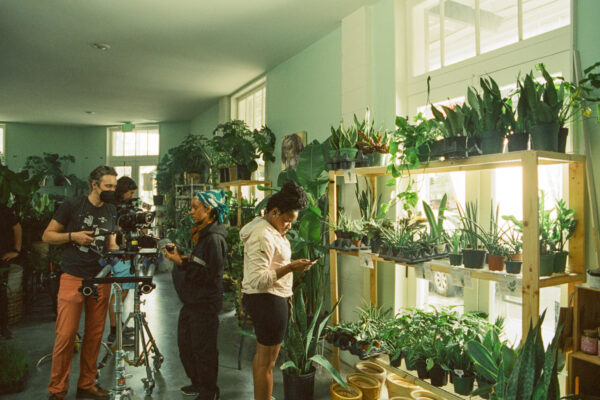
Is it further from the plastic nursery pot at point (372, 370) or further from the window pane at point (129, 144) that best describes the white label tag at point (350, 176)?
the window pane at point (129, 144)

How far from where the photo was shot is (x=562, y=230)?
2080mm

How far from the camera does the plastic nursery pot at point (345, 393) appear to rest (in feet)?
8.70

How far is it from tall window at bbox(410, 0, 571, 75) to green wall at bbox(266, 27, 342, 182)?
38.2 inches

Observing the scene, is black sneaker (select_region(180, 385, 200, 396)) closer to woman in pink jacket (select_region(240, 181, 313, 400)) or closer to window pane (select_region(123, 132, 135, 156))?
woman in pink jacket (select_region(240, 181, 313, 400))

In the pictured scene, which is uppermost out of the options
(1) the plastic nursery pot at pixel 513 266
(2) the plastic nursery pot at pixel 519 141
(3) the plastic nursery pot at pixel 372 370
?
(2) the plastic nursery pot at pixel 519 141

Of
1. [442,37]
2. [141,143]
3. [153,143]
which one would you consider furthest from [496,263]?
[141,143]

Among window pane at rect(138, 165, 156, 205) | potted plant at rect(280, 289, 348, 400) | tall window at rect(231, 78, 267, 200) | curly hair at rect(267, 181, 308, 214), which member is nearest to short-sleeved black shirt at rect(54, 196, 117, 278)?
curly hair at rect(267, 181, 308, 214)

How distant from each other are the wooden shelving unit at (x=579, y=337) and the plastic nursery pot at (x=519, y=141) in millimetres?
702

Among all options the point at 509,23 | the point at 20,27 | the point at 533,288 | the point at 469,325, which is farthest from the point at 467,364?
the point at 20,27

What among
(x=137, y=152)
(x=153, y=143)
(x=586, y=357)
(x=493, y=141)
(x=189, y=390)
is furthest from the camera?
(x=137, y=152)

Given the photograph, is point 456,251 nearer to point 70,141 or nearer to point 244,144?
point 244,144

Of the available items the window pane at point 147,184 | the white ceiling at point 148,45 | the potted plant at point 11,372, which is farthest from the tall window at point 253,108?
the window pane at point 147,184

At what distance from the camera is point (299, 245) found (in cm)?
332

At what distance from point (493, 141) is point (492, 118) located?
0.12 meters
